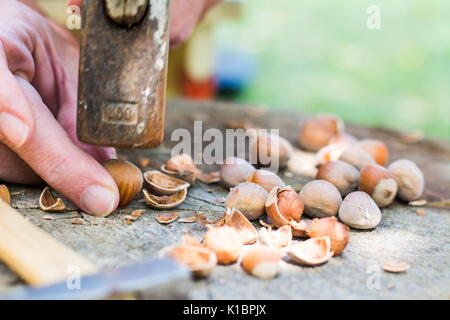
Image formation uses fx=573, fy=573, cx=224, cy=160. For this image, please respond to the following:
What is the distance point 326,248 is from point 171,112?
125cm

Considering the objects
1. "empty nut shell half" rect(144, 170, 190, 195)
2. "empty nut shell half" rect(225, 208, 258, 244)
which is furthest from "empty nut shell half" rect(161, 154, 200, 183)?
"empty nut shell half" rect(225, 208, 258, 244)

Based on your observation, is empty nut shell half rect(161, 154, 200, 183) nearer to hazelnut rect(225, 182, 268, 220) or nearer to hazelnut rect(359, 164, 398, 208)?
hazelnut rect(225, 182, 268, 220)

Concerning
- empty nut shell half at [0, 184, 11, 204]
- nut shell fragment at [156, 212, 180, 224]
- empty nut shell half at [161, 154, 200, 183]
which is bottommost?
nut shell fragment at [156, 212, 180, 224]

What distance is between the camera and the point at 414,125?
152 inches

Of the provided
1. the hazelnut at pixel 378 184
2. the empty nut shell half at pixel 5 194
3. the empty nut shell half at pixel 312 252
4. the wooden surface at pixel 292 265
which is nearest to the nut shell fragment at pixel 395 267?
the wooden surface at pixel 292 265

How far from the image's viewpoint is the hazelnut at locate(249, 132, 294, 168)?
67.5 inches

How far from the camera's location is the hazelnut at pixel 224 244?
113 cm

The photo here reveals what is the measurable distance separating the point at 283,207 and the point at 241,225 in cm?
11

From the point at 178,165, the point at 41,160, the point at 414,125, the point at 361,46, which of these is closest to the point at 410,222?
the point at 178,165

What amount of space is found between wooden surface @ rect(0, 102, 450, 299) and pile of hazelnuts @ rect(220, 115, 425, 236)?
1.9 inches

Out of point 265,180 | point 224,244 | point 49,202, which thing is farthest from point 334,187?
point 49,202

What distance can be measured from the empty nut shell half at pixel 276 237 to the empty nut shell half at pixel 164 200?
252mm

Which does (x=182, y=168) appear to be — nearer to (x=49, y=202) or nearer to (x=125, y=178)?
(x=125, y=178)

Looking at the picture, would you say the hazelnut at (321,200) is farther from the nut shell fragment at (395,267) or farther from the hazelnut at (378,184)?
the nut shell fragment at (395,267)
